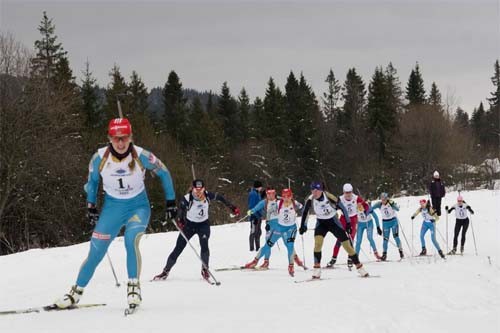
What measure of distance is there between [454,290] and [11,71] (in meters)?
27.9

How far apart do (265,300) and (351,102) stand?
6926 centimetres

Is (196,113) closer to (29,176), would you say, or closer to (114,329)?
(29,176)

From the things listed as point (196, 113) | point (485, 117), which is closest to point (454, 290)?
point (196, 113)

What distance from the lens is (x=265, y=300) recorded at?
7398 millimetres

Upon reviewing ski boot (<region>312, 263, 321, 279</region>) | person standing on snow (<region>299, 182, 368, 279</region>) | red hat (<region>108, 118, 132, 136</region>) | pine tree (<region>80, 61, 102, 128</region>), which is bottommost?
ski boot (<region>312, 263, 321, 279</region>)

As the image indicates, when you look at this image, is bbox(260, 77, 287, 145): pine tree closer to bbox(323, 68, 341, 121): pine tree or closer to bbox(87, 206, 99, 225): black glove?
bbox(323, 68, 341, 121): pine tree

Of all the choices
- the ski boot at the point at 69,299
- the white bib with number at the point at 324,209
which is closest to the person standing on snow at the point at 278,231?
the white bib with number at the point at 324,209

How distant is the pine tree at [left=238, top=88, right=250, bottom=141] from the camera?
74188 mm

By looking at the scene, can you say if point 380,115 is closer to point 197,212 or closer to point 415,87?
point 415,87

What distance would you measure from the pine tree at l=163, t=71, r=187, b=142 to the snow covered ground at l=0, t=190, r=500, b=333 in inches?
2082

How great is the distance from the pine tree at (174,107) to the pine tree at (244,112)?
9345 millimetres

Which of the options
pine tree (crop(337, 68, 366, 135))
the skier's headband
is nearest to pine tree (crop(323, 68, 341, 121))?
pine tree (crop(337, 68, 366, 135))

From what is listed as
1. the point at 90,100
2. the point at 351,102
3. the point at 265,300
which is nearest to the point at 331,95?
the point at 351,102

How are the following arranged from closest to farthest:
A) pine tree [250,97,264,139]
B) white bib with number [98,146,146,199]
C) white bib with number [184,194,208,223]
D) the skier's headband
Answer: white bib with number [98,146,146,199] → the skier's headband → white bib with number [184,194,208,223] → pine tree [250,97,264,139]
